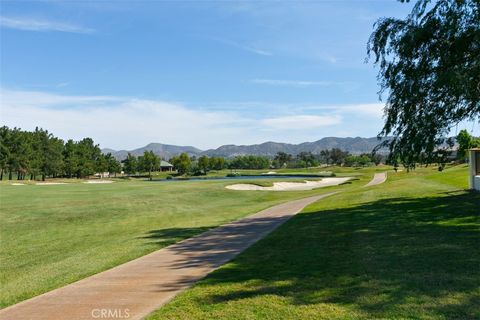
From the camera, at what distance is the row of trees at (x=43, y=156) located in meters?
88.6

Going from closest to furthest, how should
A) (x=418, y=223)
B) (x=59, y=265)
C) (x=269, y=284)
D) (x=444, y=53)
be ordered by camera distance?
1. (x=269, y=284)
2. (x=59, y=265)
3. (x=418, y=223)
4. (x=444, y=53)

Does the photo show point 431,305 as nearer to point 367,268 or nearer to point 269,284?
point 367,268

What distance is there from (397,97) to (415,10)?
3468 mm

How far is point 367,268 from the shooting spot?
8.09 m

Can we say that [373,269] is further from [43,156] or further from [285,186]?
[43,156]

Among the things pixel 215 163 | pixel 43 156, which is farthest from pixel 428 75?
pixel 215 163

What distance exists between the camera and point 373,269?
799cm

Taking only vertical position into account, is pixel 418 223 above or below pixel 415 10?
below

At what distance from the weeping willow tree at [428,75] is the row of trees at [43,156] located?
3393 inches

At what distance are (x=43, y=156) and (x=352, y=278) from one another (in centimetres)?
10520

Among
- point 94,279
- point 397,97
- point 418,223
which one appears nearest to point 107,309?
point 94,279

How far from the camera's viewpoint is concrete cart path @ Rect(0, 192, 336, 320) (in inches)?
272

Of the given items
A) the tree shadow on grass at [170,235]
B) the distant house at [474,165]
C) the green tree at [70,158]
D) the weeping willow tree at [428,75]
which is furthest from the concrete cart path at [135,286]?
the green tree at [70,158]

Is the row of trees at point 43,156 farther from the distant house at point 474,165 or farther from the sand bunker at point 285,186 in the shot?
the distant house at point 474,165
